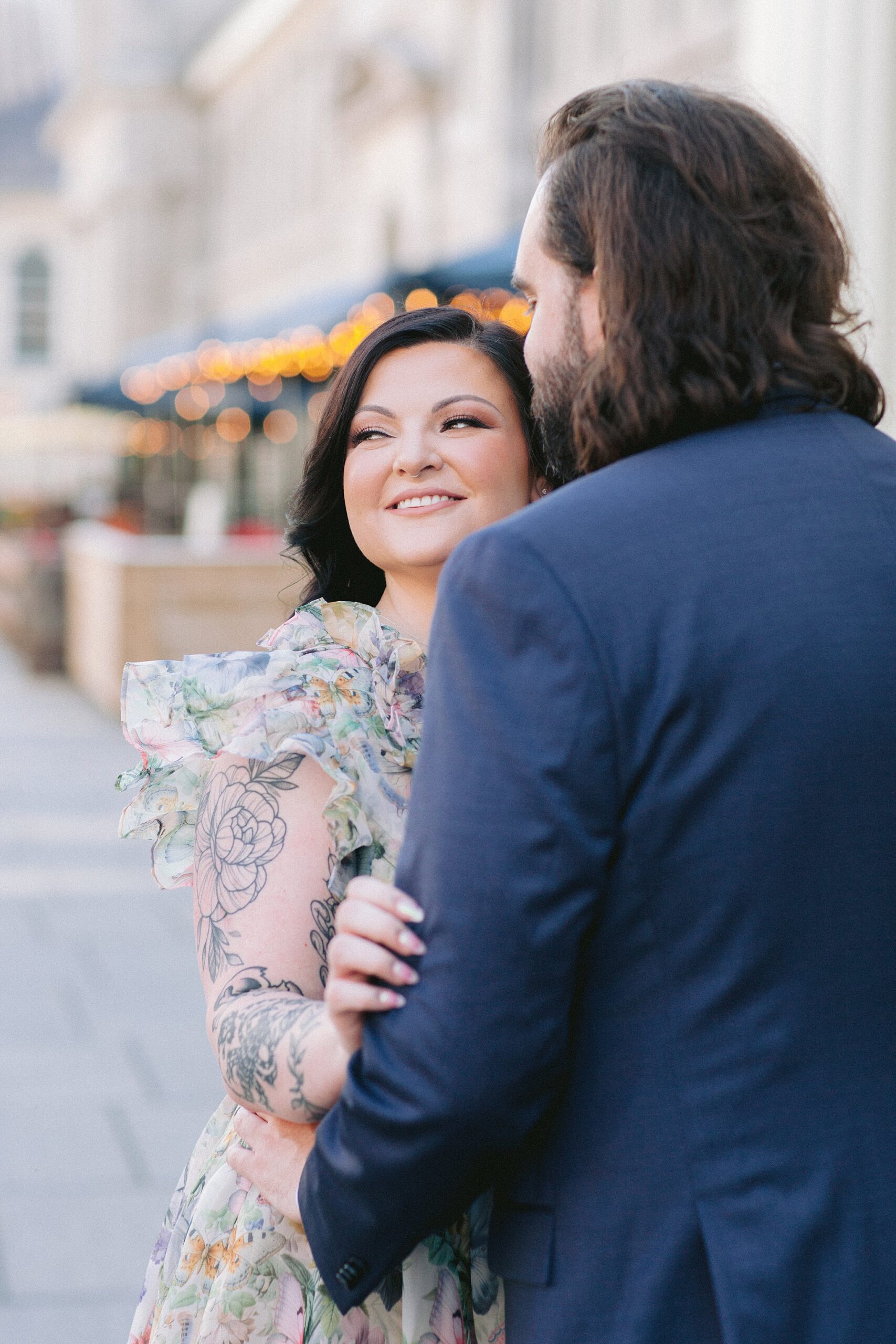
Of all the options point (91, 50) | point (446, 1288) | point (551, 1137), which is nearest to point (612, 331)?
point (551, 1137)

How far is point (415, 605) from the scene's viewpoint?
203 centimetres

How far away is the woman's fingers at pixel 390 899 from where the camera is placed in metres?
1.38

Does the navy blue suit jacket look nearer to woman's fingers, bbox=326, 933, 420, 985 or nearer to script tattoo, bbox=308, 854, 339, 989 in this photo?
woman's fingers, bbox=326, 933, 420, 985

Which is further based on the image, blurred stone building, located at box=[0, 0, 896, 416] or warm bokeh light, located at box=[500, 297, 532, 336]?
warm bokeh light, located at box=[500, 297, 532, 336]

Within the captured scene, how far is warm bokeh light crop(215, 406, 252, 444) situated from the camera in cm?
2170

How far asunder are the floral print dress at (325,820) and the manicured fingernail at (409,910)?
1.07 feet

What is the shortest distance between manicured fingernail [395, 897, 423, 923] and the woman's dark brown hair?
2.31 ft

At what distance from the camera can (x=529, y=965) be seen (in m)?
1.32

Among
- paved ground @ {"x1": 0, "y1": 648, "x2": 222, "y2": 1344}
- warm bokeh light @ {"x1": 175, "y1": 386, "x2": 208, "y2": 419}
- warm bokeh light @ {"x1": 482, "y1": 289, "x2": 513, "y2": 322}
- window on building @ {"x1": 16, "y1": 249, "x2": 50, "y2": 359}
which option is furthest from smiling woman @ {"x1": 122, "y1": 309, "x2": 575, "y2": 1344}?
window on building @ {"x1": 16, "y1": 249, "x2": 50, "y2": 359}

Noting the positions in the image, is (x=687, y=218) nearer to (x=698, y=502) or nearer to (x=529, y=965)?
(x=698, y=502)

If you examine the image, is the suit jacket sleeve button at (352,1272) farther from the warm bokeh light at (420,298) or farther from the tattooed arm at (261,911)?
the warm bokeh light at (420,298)

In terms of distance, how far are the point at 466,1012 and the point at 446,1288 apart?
1.77 feet

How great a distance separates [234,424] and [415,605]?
21.5m

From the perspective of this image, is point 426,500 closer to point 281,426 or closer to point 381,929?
point 381,929
